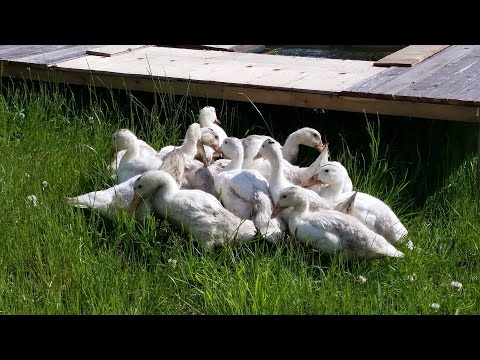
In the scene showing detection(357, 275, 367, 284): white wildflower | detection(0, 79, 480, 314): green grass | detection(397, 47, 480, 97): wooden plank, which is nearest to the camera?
detection(0, 79, 480, 314): green grass

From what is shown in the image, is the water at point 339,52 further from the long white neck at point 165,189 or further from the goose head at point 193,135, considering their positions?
the long white neck at point 165,189

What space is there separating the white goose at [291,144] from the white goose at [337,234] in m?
0.75

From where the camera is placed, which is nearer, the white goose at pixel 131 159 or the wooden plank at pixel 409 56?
the white goose at pixel 131 159

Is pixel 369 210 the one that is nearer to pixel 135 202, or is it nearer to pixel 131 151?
pixel 135 202

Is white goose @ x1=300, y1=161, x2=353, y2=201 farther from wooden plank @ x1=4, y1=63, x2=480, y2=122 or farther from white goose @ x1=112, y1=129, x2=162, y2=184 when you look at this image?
white goose @ x1=112, y1=129, x2=162, y2=184

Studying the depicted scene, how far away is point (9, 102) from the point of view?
5.92m

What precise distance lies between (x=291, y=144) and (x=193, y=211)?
111cm

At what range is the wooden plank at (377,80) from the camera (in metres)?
4.98

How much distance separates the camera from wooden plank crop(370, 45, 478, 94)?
493cm

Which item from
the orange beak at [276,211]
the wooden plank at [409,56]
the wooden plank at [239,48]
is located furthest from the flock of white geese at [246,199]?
the wooden plank at [239,48]

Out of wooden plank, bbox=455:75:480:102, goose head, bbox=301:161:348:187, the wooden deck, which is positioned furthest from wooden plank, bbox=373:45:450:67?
goose head, bbox=301:161:348:187

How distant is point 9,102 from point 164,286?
284cm

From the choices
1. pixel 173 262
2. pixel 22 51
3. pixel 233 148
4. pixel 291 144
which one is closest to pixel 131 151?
pixel 233 148

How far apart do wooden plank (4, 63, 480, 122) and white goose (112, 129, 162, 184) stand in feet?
2.93
